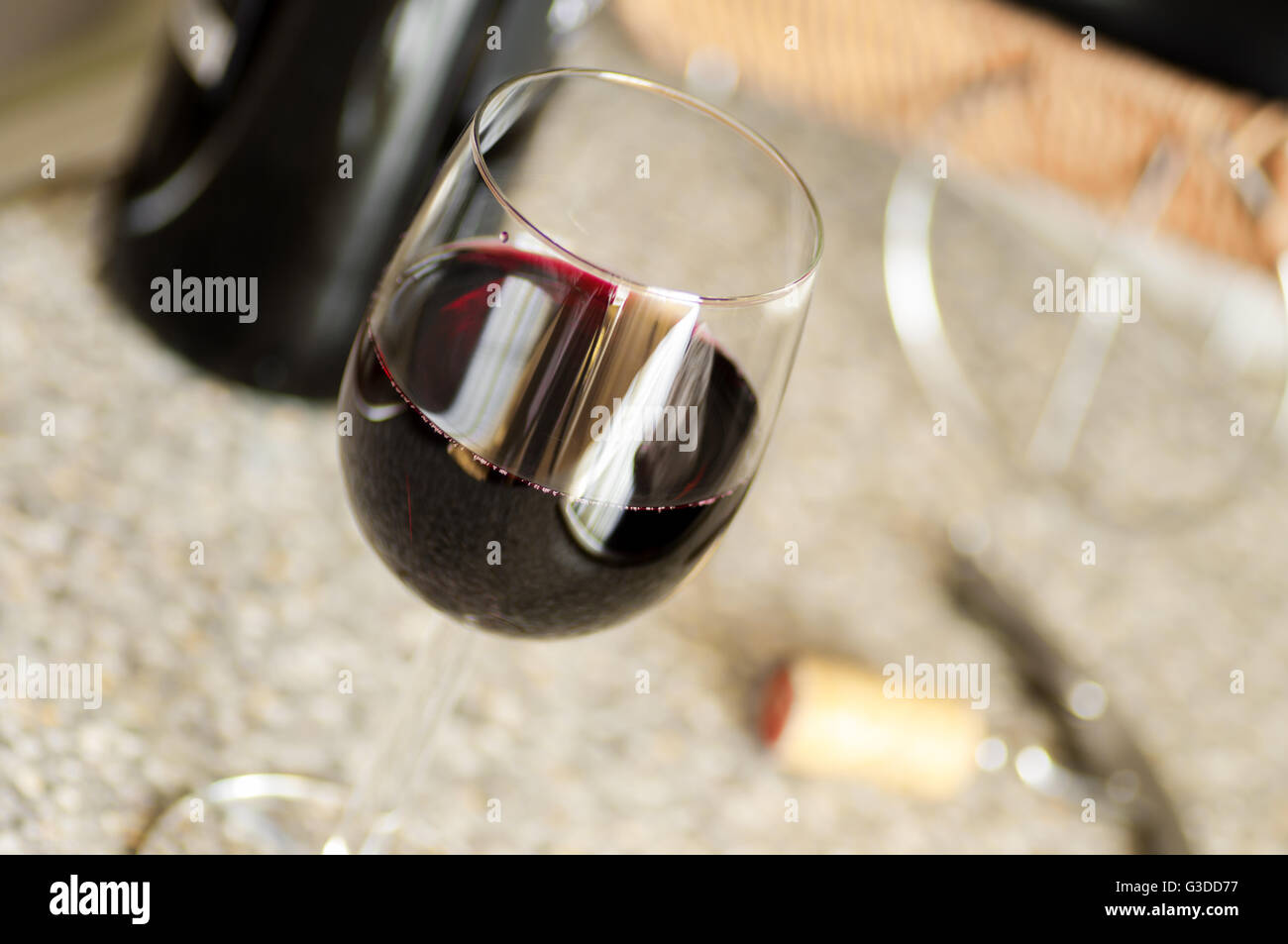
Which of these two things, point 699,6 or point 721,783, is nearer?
point 721,783

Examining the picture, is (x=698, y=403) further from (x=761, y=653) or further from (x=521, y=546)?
(x=761, y=653)

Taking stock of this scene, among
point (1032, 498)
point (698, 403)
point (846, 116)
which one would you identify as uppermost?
point (698, 403)

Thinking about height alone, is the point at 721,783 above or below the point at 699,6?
below

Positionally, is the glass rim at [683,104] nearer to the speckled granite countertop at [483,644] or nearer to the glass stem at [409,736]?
the glass stem at [409,736]

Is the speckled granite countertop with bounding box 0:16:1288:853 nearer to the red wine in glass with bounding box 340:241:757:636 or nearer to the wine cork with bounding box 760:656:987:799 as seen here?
the wine cork with bounding box 760:656:987:799

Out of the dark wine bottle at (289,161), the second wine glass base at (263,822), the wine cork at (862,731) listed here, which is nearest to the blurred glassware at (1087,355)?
the wine cork at (862,731)

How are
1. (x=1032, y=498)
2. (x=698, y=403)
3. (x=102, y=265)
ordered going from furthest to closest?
(x=1032, y=498)
(x=102, y=265)
(x=698, y=403)

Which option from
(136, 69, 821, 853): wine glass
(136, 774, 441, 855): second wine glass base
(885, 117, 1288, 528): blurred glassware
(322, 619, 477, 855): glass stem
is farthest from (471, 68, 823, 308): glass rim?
(885, 117, 1288, 528): blurred glassware

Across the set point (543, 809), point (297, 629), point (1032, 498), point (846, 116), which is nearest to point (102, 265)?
point (297, 629)
